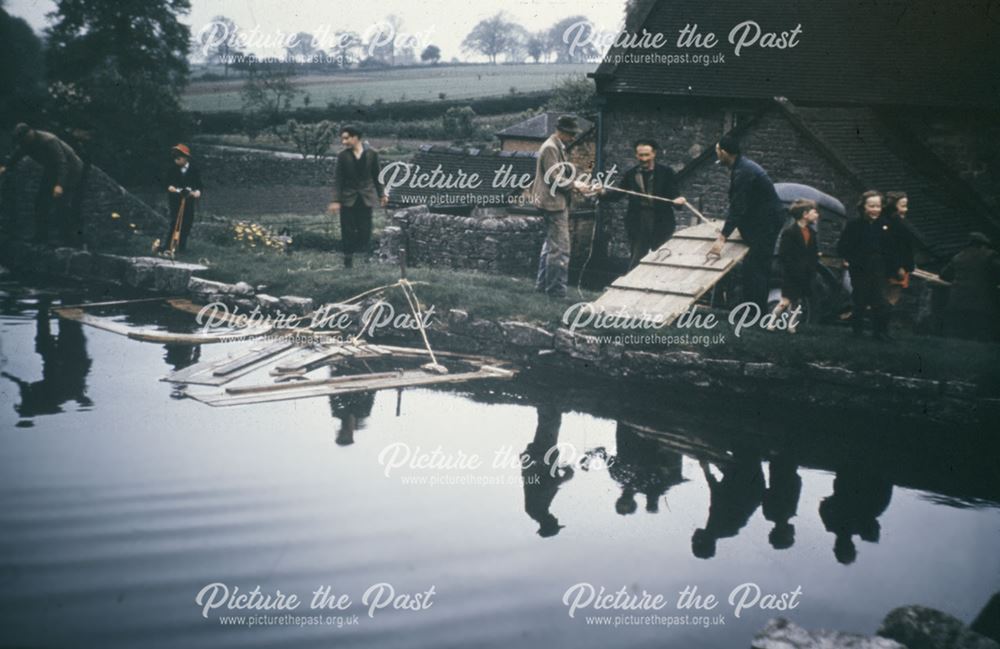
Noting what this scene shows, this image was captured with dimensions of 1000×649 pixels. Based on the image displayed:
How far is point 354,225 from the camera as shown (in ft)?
44.9

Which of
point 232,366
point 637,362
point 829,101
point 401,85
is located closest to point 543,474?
point 637,362

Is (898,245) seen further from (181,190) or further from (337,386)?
(181,190)

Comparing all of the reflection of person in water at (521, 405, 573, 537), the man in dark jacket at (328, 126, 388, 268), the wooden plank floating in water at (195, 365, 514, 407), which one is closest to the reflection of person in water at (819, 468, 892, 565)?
the reflection of person in water at (521, 405, 573, 537)

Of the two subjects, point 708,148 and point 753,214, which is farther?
point 708,148

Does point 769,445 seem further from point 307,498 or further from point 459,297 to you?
point 459,297

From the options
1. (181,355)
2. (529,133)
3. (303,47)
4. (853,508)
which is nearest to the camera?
(853,508)

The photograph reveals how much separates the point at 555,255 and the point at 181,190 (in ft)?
23.2

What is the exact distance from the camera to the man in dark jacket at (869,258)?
9898 millimetres

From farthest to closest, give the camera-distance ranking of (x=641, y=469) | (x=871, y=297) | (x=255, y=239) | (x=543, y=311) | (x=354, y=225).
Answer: (x=255, y=239), (x=354, y=225), (x=543, y=311), (x=871, y=297), (x=641, y=469)

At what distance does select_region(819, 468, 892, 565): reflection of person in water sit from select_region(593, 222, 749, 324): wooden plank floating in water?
347 cm

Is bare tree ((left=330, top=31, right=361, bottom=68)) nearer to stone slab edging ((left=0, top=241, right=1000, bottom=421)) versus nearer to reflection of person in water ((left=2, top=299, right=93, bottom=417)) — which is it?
stone slab edging ((left=0, top=241, right=1000, bottom=421))

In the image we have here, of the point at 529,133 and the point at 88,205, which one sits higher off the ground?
the point at 529,133

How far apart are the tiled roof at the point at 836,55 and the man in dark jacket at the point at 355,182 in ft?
34.1

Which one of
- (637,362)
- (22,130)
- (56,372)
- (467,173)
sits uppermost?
(467,173)
